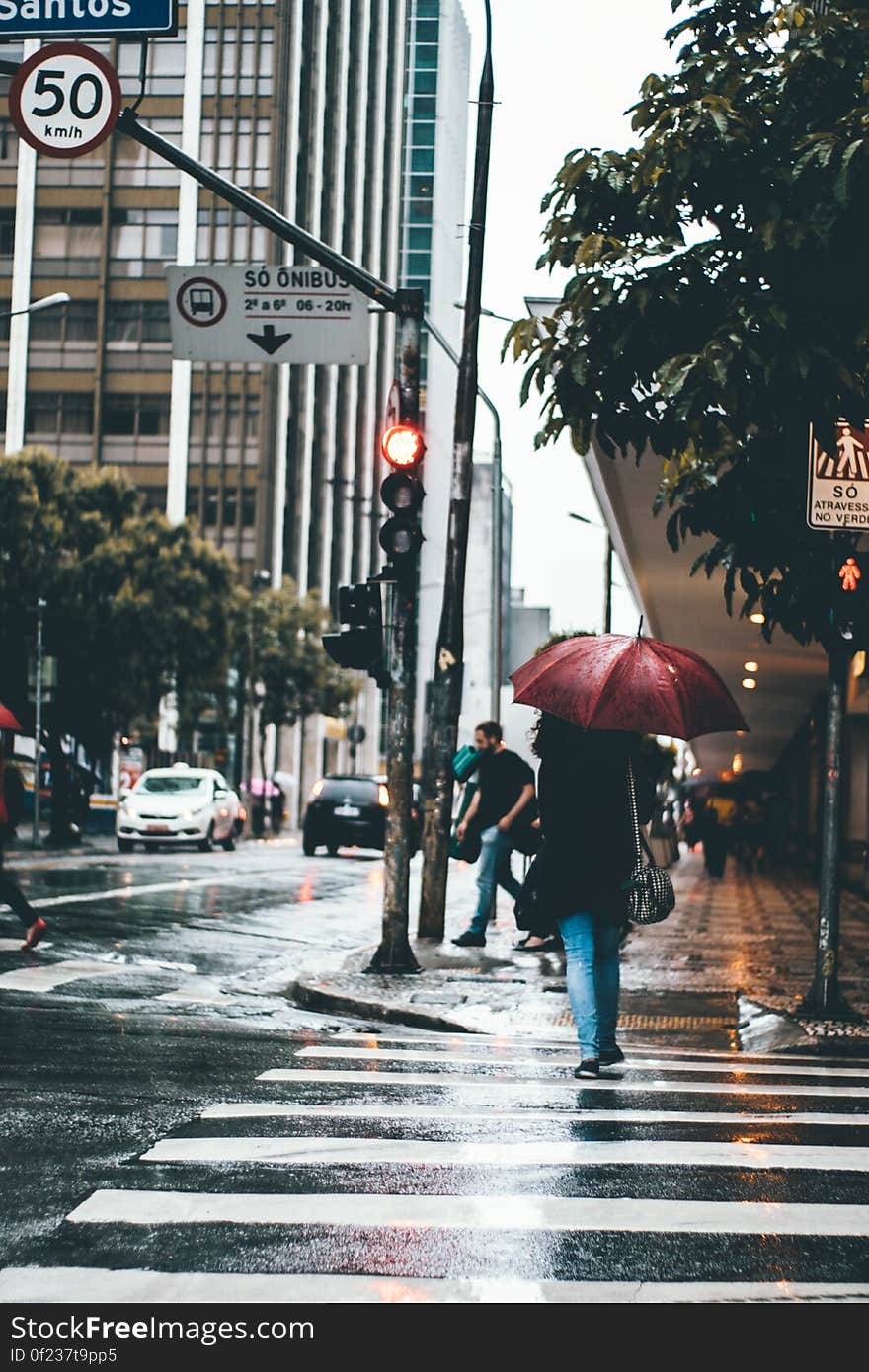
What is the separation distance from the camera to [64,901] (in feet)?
58.9

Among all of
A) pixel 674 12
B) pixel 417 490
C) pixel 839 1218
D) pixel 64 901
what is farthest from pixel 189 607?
pixel 839 1218

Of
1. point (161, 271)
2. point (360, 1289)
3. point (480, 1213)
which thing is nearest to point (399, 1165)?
point (480, 1213)

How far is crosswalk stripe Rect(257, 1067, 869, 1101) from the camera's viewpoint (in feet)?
25.5

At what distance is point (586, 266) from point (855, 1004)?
4.91m

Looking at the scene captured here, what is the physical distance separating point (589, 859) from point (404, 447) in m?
5.08

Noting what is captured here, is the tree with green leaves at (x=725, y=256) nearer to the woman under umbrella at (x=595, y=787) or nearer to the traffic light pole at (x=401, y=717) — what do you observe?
the woman under umbrella at (x=595, y=787)

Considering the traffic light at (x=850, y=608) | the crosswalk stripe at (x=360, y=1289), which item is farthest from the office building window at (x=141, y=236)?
the crosswalk stripe at (x=360, y=1289)

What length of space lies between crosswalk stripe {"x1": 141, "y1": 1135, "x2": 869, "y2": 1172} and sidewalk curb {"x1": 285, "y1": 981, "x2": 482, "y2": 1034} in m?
3.63

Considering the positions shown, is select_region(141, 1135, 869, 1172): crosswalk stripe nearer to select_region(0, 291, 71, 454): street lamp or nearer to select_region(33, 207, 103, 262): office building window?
select_region(0, 291, 71, 454): street lamp

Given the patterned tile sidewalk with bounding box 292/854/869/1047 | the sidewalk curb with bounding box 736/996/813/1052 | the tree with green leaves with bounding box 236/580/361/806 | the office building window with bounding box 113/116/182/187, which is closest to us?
the sidewalk curb with bounding box 736/996/813/1052

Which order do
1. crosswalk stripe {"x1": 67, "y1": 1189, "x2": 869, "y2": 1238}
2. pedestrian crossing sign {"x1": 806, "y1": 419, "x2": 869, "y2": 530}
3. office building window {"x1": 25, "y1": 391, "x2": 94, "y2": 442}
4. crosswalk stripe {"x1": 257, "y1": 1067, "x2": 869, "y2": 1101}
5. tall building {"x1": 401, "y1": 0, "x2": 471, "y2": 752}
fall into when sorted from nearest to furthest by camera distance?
crosswalk stripe {"x1": 67, "y1": 1189, "x2": 869, "y2": 1238} < crosswalk stripe {"x1": 257, "y1": 1067, "x2": 869, "y2": 1101} < pedestrian crossing sign {"x1": 806, "y1": 419, "x2": 869, "y2": 530} < office building window {"x1": 25, "y1": 391, "x2": 94, "y2": 442} < tall building {"x1": 401, "y1": 0, "x2": 471, "y2": 752}

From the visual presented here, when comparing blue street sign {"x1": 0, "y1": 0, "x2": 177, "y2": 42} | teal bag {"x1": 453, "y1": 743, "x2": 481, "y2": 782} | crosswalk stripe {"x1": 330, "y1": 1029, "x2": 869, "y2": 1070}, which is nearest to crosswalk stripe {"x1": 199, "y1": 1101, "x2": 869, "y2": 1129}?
crosswalk stripe {"x1": 330, "y1": 1029, "x2": 869, "y2": 1070}
